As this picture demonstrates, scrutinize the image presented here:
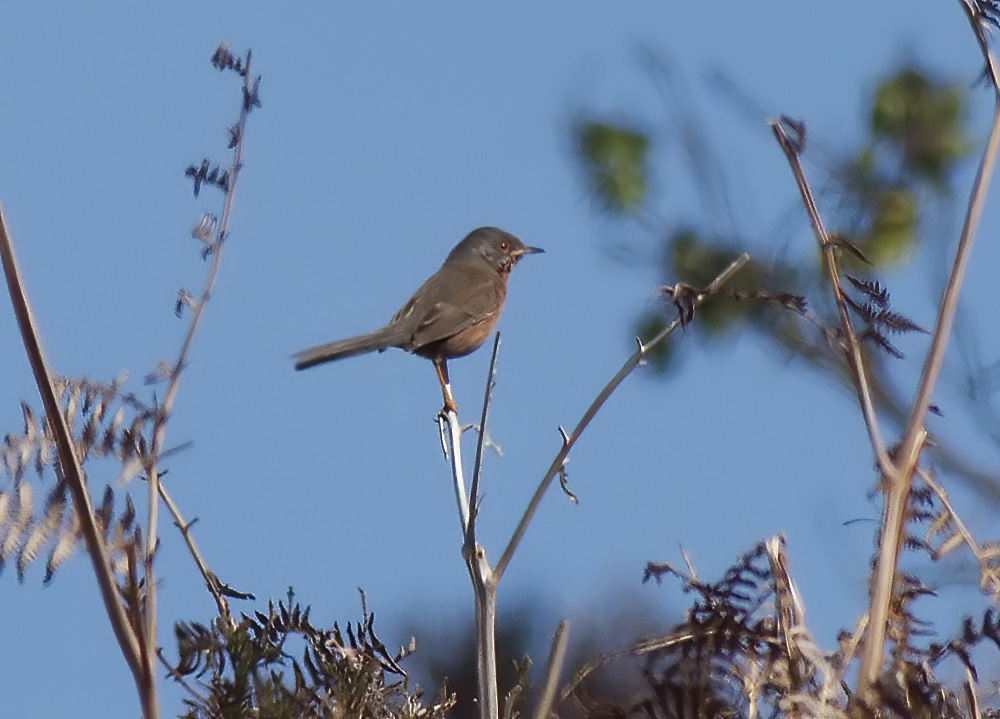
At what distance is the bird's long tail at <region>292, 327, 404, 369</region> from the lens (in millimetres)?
4699

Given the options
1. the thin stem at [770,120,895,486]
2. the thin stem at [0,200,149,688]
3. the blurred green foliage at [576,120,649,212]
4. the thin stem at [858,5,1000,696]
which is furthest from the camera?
the blurred green foliage at [576,120,649,212]

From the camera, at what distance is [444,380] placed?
6309mm

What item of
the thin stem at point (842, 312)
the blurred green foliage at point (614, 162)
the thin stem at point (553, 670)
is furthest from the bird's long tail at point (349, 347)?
the thin stem at point (553, 670)

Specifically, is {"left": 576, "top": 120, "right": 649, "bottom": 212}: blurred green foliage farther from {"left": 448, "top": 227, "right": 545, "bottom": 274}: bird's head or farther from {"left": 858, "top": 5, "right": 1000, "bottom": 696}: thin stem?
{"left": 858, "top": 5, "right": 1000, "bottom": 696}: thin stem

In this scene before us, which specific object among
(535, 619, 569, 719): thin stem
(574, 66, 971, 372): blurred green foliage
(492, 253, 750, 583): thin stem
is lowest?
(535, 619, 569, 719): thin stem

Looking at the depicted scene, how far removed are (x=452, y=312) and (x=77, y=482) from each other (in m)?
4.73

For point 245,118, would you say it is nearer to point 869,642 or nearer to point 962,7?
point 962,7

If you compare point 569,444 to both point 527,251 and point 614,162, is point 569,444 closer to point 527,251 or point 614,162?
point 614,162

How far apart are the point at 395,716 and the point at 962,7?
1.61 m

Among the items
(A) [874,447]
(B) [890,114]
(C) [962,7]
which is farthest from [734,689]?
(B) [890,114]

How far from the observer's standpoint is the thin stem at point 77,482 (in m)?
1.56

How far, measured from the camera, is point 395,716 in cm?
188

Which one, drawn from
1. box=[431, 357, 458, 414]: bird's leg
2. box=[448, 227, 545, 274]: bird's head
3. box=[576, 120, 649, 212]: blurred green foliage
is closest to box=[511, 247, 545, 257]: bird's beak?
box=[448, 227, 545, 274]: bird's head

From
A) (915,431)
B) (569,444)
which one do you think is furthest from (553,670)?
(915,431)
